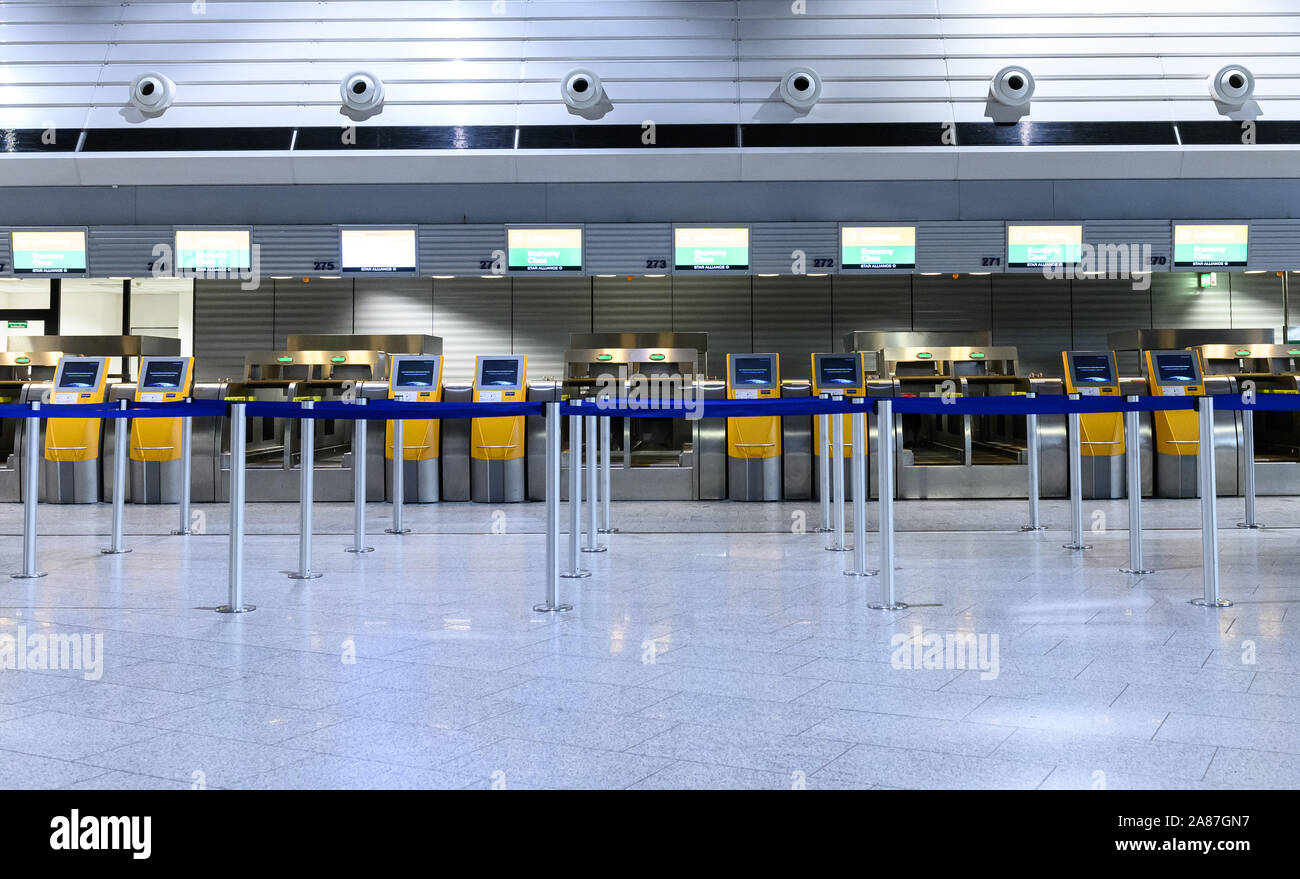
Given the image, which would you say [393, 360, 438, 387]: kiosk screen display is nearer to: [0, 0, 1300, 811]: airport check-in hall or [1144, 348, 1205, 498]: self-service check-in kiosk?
[0, 0, 1300, 811]: airport check-in hall

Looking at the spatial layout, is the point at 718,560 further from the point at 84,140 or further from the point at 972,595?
the point at 84,140

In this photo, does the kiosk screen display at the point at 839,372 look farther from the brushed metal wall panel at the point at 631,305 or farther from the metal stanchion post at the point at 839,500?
the brushed metal wall panel at the point at 631,305

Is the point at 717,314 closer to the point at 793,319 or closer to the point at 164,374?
the point at 793,319

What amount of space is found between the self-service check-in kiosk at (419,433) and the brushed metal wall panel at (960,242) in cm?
531

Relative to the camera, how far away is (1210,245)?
1120 centimetres

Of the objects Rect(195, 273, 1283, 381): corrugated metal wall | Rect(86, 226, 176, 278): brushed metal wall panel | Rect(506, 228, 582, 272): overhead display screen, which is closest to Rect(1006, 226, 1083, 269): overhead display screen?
Rect(195, 273, 1283, 381): corrugated metal wall

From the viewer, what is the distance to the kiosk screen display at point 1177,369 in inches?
402

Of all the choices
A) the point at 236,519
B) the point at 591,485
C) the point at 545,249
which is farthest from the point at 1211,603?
the point at 545,249

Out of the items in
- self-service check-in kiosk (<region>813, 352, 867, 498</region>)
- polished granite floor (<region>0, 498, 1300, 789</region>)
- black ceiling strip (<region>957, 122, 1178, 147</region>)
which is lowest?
polished granite floor (<region>0, 498, 1300, 789</region>)

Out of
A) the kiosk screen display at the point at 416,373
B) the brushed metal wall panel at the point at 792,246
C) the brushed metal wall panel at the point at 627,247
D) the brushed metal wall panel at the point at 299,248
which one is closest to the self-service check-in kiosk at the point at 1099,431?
the brushed metal wall panel at the point at 792,246

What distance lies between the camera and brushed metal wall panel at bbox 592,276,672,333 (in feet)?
44.4

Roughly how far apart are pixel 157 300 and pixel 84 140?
9.83 ft

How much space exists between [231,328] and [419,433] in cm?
479

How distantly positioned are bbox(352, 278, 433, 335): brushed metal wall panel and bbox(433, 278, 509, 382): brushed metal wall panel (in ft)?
0.40
